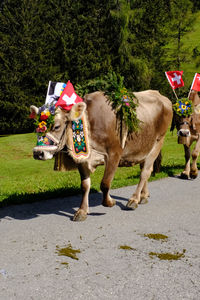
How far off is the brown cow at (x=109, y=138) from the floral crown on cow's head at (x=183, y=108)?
1573 mm

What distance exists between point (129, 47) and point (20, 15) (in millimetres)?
9160

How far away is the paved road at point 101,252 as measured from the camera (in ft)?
11.8

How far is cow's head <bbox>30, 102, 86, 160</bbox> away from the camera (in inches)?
213

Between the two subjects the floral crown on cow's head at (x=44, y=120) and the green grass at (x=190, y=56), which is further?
the green grass at (x=190, y=56)

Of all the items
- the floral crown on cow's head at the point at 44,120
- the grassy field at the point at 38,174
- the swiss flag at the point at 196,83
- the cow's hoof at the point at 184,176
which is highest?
the swiss flag at the point at 196,83

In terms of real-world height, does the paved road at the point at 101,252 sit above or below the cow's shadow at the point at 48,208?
above

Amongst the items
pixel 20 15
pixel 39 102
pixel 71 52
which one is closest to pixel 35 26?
pixel 20 15

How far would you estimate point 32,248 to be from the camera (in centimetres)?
468

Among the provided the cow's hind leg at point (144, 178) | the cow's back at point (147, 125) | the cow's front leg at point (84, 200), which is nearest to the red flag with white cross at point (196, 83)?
the cow's back at point (147, 125)

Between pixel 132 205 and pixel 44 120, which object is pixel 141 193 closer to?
pixel 132 205

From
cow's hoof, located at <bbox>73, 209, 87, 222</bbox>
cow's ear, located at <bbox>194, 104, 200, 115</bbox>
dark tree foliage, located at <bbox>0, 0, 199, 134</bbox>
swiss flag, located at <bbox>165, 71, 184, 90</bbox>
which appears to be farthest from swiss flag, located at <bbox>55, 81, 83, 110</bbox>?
dark tree foliage, located at <bbox>0, 0, 199, 134</bbox>

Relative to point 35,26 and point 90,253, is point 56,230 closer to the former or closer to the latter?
point 90,253

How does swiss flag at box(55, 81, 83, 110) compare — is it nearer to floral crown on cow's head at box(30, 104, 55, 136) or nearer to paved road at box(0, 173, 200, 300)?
floral crown on cow's head at box(30, 104, 55, 136)

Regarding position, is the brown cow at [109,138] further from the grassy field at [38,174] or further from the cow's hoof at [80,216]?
the grassy field at [38,174]
